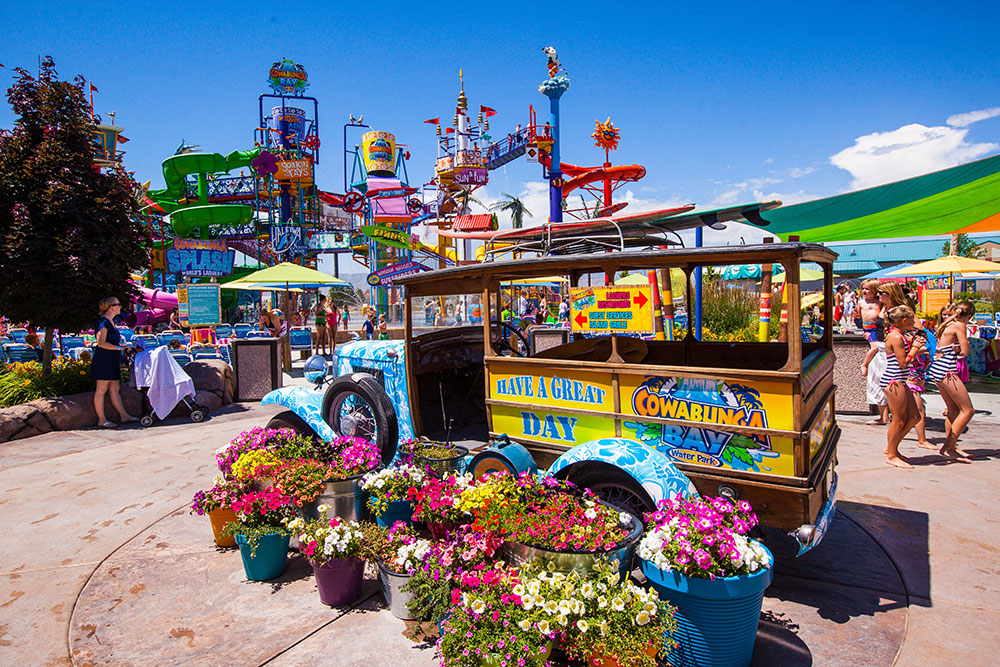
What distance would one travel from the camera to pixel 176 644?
10.5ft

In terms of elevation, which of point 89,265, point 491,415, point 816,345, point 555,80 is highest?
point 555,80

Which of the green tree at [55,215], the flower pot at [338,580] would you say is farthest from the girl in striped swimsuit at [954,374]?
the green tree at [55,215]

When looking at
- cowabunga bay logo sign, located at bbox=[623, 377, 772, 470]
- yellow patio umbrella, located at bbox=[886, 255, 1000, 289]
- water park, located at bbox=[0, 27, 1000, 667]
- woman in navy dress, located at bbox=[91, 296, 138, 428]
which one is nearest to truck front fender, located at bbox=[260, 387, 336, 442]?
water park, located at bbox=[0, 27, 1000, 667]

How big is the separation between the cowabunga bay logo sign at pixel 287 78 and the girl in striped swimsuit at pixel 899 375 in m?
35.5

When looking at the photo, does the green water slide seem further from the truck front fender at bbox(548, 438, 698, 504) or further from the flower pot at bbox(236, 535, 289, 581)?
the truck front fender at bbox(548, 438, 698, 504)

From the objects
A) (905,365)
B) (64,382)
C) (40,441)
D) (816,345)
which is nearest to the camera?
(816,345)

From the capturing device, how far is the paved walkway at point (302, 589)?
3096mm

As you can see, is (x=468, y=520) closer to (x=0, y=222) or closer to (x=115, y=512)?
(x=115, y=512)

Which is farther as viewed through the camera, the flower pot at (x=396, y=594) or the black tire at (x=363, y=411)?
the black tire at (x=363, y=411)

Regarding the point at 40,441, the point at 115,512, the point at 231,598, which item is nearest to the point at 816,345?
the point at 231,598

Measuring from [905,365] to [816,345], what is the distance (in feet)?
7.23

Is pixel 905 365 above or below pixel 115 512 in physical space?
above

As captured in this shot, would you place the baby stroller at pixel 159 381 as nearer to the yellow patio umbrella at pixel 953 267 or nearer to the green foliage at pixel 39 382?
the green foliage at pixel 39 382

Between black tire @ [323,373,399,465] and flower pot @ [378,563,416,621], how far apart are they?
159cm
